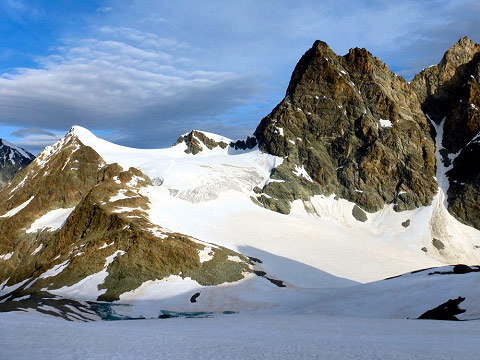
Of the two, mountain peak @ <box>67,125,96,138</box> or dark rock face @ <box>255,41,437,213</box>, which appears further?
mountain peak @ <box>67,125,96,138</box>

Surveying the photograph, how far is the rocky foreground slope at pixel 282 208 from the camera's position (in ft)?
193

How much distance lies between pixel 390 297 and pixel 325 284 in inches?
1262

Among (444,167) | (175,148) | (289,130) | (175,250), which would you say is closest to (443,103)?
(444,167)

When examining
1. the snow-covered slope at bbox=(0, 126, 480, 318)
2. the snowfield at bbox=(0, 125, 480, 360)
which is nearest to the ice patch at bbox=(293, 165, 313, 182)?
the snowfield at bbox=(0, 125, 480, 360)

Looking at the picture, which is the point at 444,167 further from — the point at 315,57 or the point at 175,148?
the point at 175,148

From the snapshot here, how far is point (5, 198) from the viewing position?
117 meters

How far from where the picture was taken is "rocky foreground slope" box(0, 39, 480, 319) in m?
58.9

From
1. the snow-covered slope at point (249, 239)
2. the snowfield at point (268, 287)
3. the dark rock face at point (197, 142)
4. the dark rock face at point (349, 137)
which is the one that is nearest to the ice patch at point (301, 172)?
the dark rock face at point (349, 137)

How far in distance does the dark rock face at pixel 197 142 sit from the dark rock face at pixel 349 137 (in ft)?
94.1

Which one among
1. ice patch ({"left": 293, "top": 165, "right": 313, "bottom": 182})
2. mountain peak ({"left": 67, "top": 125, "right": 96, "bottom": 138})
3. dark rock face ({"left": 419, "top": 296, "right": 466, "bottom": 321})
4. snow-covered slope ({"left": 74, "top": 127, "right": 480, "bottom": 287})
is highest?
mountain peak ({"left": 67, "top": 125, "right": 96, "bottom": 138})

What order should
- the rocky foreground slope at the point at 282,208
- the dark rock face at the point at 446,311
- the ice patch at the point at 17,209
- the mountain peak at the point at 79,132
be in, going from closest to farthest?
the dark rock face at the point at 446,311 → the rocky foreground slope at the point at 282,208 → the ice patch at the point at 17,209 → the mountain peak at the point at 79,132

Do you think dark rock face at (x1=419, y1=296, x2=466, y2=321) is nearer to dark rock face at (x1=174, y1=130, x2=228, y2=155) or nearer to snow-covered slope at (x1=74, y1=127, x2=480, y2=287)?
snow-covered slope at (x1=74, y1=127, x2=480, y2=287)

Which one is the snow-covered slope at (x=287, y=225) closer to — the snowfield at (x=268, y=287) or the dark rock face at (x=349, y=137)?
the snowfield at (x=268, y=287)

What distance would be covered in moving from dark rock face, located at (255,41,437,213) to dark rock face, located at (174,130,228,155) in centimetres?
2867
